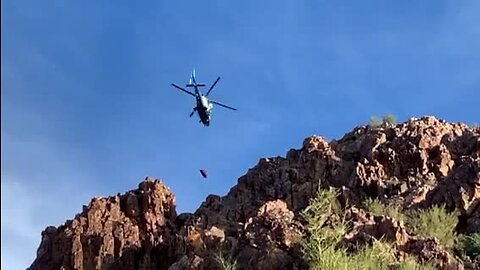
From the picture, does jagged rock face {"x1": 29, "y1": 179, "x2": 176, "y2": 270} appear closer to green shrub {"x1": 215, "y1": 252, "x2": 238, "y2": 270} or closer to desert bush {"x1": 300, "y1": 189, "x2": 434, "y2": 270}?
A: green shrub {"x1": 215, "y1": 252, "x2": 238, "y2": 270}

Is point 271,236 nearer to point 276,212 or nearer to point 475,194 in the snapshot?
point 276,212

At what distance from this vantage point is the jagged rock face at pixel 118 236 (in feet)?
114

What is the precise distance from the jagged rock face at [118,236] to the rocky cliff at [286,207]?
0.05m

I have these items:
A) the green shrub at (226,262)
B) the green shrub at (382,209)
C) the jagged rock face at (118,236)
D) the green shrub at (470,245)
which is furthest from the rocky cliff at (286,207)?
the green shrub at (470,245)

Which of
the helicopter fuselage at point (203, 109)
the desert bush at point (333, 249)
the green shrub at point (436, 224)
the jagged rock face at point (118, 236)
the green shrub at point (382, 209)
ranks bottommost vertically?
the desert bush at point (333, 249)

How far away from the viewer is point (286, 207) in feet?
117

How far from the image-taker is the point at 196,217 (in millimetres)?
38344

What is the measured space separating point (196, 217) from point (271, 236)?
29.3 ft

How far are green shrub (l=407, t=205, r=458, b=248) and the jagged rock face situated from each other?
922 centimetres

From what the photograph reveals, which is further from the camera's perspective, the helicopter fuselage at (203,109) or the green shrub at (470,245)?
the helicopter fuselage at (203,109)

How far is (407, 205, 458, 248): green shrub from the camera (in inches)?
1288

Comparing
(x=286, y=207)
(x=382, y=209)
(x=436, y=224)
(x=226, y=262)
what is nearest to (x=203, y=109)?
(x=286, y=207)

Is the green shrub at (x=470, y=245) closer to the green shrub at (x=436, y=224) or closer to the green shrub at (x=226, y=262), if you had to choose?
the green shrub at (x=436, y=224)

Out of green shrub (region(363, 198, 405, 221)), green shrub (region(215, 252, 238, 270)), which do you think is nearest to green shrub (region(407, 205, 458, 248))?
green shrub (region(363, 198, 405, 221))
